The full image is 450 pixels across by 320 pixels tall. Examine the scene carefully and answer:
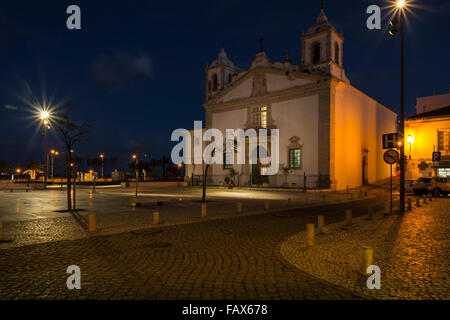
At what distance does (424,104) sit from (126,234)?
52680 millimetres

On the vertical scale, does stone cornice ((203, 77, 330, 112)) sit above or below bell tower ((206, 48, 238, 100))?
below

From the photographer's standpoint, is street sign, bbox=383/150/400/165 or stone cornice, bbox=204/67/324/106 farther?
stone cornice, bbox=204/67/324/106

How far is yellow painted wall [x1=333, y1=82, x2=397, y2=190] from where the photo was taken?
3206cm

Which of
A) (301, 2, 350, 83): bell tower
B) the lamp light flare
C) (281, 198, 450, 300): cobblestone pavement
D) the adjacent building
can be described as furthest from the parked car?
(301, 2, 350, 83): bell tower

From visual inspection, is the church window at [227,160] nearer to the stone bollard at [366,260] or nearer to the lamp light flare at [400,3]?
the lamp light flare at [400,3]

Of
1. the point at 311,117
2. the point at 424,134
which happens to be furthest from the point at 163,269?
the point at 424,134

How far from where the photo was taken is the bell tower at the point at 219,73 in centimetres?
4650

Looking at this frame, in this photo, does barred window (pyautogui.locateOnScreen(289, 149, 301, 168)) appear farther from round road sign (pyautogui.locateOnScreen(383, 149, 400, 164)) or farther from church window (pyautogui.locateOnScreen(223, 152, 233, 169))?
round road sign (pyautogui.locateOnScreen(383, 149, 400, 164))

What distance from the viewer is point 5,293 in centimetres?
466

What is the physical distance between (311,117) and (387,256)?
27.9 meters

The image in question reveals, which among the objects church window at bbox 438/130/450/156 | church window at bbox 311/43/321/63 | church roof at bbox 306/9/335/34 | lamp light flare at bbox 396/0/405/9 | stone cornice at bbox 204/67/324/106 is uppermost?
church roof at bbox 306/9/335/34

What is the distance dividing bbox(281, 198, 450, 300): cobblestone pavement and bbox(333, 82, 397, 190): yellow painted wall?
22.0 m

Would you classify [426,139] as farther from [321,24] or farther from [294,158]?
[321,24]

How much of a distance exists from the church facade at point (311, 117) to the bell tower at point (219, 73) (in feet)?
18.0
